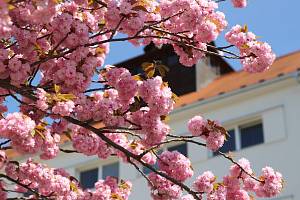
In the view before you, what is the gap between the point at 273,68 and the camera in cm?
1847

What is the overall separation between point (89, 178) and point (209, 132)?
40.5 ft

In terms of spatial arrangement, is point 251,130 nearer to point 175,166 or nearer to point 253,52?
point 253,52

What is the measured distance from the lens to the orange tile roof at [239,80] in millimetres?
17116

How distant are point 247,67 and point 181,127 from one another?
10.8m

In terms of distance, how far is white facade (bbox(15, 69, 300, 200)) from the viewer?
1450cm

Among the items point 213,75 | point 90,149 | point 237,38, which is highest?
point 213,75

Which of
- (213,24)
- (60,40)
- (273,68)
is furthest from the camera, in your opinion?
(273,68)

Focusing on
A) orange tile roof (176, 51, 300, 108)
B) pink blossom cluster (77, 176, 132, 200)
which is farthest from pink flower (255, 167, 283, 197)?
orange tile roof (176, 51, 300, 108)

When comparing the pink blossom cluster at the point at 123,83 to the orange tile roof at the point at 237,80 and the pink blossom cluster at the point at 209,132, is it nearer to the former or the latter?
the pink blossom cluster at the point at 209,132

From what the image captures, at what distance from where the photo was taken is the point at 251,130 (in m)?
15.8

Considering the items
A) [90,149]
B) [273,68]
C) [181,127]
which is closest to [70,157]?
[181,127]

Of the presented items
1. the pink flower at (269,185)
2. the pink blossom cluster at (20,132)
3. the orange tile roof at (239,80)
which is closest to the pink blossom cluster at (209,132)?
the pink flower at (269,185)

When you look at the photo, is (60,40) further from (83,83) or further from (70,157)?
(70,157)

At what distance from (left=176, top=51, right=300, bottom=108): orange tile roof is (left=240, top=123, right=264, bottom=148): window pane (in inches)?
46.2
